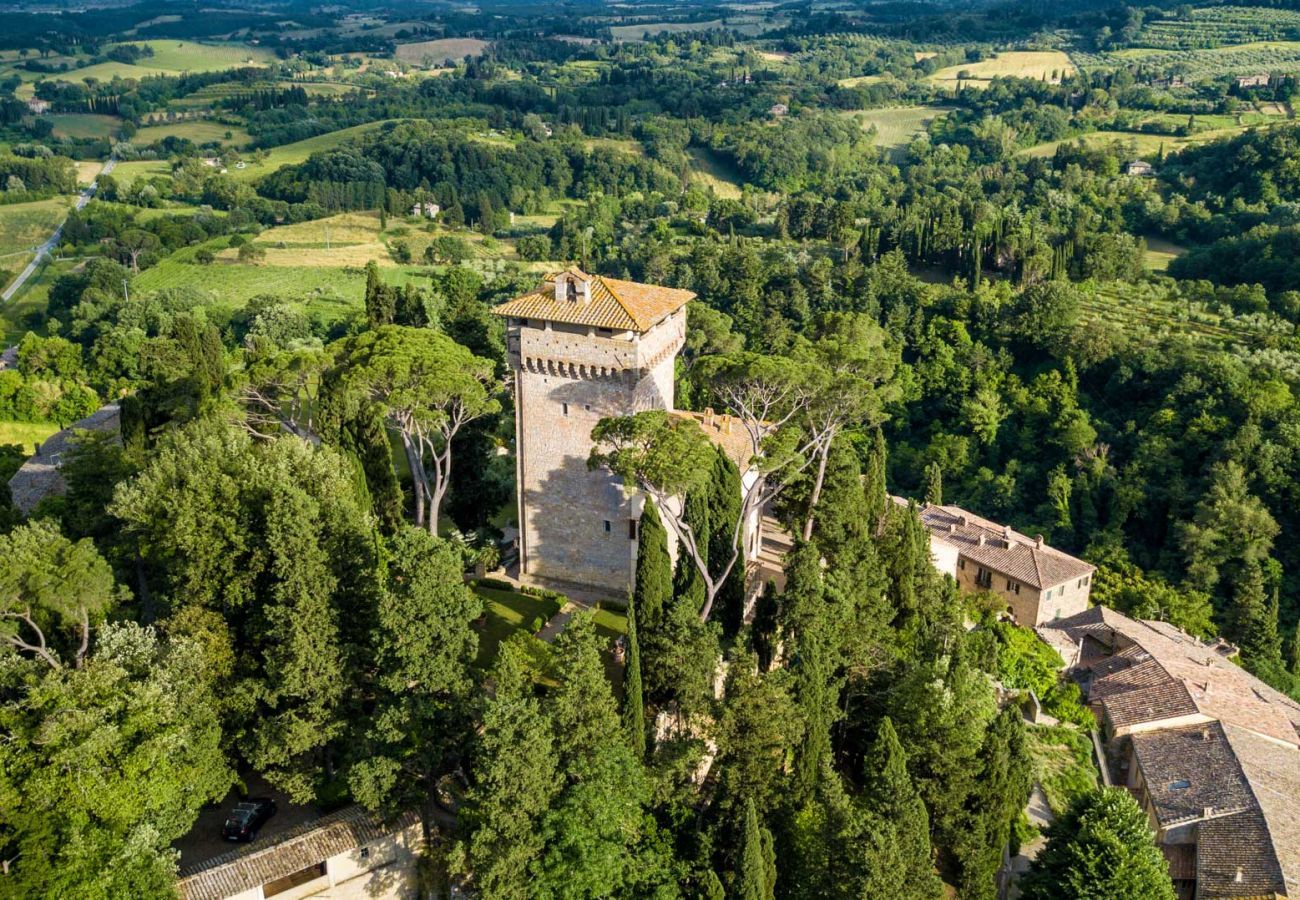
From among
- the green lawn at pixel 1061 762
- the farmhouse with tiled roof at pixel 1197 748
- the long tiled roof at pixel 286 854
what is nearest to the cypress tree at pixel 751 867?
the long tiled roof at pixel 286 854

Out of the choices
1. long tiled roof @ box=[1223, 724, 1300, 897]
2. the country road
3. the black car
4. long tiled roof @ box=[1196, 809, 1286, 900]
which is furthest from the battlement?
the country road

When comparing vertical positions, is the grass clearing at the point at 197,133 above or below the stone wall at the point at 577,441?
below

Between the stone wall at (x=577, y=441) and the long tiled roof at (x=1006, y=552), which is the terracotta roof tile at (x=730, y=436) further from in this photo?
the long tiled roof at (x=1006, y=552)

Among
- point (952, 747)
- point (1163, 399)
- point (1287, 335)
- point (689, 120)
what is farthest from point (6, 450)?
point (689, 120)

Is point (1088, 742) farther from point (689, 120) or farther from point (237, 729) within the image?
point (689, 120)

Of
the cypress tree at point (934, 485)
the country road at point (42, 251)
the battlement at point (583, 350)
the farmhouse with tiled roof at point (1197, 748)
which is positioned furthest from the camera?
the country road at point (42, 251)

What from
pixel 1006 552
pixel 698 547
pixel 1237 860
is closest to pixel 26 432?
pixel 698 547

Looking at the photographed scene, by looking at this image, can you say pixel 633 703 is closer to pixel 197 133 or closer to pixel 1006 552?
pixel 1006 552
